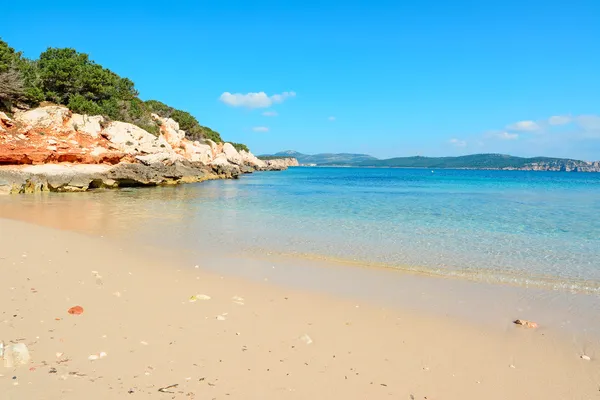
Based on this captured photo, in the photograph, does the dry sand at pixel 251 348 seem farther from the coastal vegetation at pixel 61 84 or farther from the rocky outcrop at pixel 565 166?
Result: the rocky outcrop at pixel 565 166

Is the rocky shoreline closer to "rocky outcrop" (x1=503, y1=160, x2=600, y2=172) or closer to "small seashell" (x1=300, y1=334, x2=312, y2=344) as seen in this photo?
"small seashell" (x1=300, y1=334, x2=312, y2=344)

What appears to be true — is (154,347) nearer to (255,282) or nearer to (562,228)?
(255,282)

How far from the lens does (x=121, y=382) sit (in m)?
3.03

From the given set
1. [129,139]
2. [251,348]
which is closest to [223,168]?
[129,139]

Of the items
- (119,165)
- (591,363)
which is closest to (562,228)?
(591,363)

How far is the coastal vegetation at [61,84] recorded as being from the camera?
24500 mm

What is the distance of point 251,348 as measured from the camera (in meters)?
3.81

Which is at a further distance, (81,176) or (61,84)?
(61,84)

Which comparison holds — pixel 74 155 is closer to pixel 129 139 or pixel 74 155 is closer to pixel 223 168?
pixel 129 139

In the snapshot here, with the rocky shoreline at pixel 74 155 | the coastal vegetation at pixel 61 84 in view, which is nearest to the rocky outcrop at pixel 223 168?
the coastal vegetation at pixel 61 84

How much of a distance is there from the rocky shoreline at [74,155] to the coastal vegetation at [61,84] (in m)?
1.41

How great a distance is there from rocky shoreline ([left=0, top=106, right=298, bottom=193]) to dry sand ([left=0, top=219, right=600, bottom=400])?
64.7 feet

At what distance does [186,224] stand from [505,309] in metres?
9.63

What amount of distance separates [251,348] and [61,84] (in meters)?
32.0
